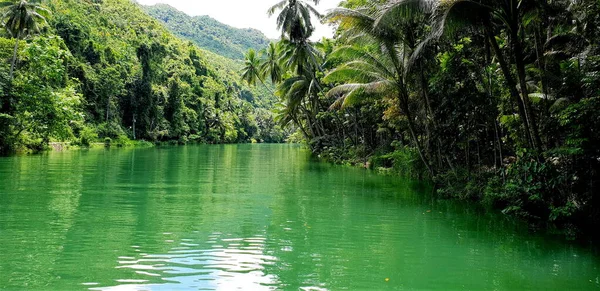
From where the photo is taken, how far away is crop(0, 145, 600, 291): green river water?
568 cm

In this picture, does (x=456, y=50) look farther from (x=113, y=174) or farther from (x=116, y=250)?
(x=113, y=174)

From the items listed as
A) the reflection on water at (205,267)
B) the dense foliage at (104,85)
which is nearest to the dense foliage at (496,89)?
the reflection on water at (205,267)

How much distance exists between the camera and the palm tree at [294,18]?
31.6 meters

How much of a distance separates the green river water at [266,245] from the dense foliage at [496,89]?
124 centimetres

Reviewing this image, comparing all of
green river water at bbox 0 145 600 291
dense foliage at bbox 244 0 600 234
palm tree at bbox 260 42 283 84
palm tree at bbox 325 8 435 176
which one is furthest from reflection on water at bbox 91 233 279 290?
palm tree at bbox 260 42 283 84

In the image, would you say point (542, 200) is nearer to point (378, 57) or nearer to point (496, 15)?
point (496, 15)

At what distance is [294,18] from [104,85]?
37.5 metres

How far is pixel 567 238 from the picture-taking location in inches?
336

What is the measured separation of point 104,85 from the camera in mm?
59219

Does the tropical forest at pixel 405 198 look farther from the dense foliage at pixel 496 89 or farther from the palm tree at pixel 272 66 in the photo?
the palm tree at pixel 272 66


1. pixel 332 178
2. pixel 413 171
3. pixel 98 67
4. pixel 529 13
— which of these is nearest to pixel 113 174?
pixel 332 178

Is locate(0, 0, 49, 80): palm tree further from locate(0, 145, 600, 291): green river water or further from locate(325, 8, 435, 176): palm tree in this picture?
locate(325, 8, 435, 176): palm tree

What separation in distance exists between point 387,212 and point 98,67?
59.2 metres

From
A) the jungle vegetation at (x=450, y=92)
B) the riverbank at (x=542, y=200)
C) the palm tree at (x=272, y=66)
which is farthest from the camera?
the palm tree at (x=272, y=66)
